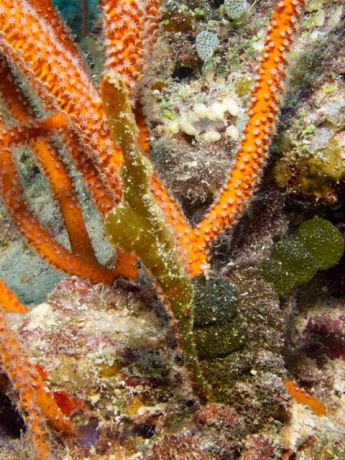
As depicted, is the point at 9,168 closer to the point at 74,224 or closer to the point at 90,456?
the point at 74,224

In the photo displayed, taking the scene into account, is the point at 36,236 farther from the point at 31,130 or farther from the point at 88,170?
the point at 31,130

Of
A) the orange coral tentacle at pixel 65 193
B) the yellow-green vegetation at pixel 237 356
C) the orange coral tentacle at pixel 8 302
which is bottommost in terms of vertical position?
the yellow-green vegetation at pixel 237 356

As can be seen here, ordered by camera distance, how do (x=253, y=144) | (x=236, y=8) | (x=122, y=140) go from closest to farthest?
(x=122, y=140) < (x=253, y=144) < (x=236, y=8)

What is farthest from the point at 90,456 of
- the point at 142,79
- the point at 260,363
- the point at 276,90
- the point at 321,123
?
the point at 321,123

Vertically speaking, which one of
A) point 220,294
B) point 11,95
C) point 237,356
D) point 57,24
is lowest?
point 237,356

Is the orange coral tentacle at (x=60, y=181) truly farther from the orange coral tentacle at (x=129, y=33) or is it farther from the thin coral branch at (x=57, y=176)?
the orange coral tentacle at (x=129, y=33)

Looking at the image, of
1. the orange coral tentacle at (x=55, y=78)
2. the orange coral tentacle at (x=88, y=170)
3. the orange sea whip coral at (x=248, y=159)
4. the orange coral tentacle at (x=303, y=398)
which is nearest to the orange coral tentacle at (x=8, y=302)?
the orange coral tentacle at (x=88, y=170)

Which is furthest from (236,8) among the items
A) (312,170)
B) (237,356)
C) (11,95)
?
(237,356)
